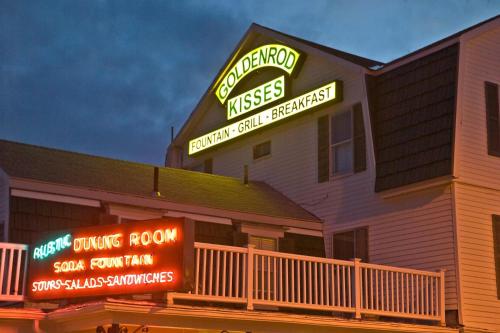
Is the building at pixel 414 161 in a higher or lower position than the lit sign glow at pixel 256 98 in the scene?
lower

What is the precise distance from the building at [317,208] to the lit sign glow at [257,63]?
0.21ft

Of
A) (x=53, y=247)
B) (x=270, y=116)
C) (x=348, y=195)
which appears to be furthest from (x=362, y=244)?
(x=53, y=247)

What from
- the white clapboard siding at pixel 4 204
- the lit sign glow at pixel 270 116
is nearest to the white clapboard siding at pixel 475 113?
the lit sign glow at pixel 270 116

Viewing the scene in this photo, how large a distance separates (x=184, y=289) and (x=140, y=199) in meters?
5.42

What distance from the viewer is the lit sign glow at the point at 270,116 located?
22.0m

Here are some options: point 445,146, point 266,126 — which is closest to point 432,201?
point 445,146

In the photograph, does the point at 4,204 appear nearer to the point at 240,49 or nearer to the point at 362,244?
the point at 362,244

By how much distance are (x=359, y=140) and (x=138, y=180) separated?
18.9 feet

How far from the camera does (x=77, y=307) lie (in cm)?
1408

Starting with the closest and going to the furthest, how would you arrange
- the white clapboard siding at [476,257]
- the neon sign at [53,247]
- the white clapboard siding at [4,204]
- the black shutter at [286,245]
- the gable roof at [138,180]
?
the neon sign at [53,247] → the white clapboard siding at [4,204] → the gable roof at [138,180] → the white clapboard siding at [476,257] → the black shutter at [286,245]

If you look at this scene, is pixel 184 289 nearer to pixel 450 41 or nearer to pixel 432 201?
pixel 432 201

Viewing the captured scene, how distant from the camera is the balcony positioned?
14.6 m

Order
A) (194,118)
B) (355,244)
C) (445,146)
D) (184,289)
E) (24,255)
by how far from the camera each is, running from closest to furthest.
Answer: (184,289) < (24,255) < (445,146) < (355,244) < (194,118)

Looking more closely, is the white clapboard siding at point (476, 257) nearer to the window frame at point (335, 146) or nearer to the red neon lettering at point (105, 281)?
the window frame at point (335, 146)
